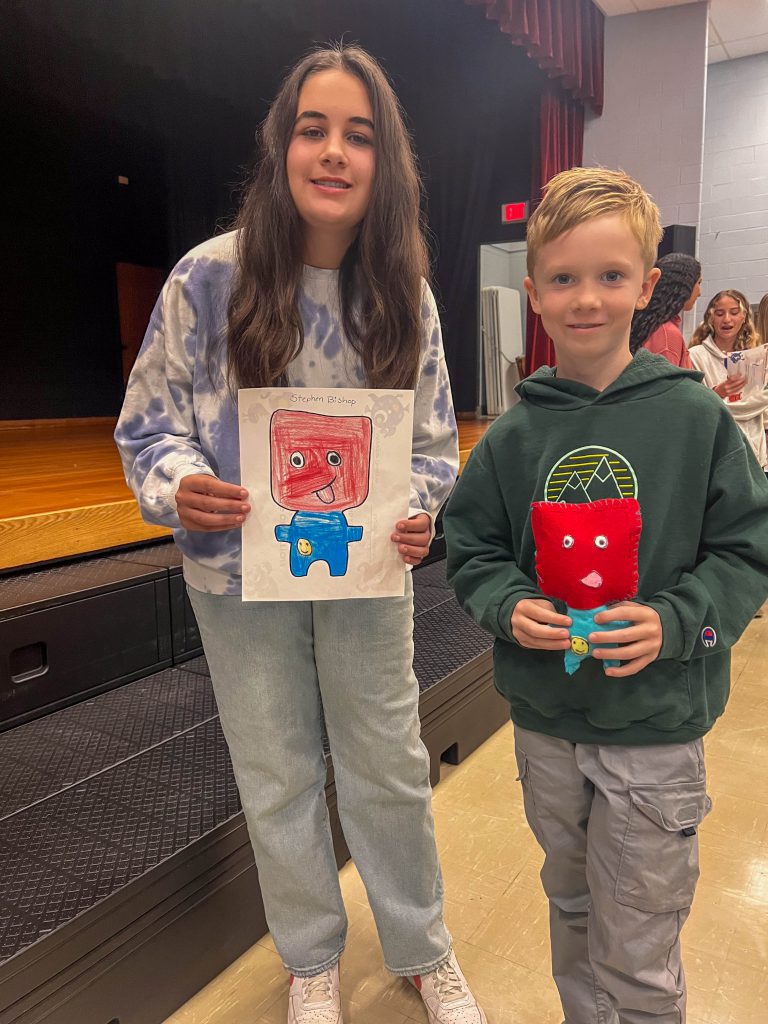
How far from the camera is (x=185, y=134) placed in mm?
6238

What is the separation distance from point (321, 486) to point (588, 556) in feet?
1.10

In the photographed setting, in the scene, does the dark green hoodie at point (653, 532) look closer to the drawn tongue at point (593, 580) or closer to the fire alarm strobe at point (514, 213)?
the drawn tongue at point (593, 580)

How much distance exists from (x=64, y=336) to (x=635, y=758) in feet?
21.9

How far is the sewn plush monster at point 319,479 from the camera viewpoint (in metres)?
0.90

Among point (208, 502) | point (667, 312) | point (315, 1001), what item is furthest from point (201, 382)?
point (667, 312)

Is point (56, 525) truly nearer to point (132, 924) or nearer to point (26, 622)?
point (26, 622)

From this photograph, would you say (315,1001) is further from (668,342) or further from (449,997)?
(668,342)

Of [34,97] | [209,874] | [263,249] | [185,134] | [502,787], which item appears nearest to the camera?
[263,249]

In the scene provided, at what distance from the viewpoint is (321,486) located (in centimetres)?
91

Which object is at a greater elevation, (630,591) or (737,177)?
(737,177)

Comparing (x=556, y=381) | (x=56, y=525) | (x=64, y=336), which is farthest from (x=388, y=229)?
(x=64, y=336)

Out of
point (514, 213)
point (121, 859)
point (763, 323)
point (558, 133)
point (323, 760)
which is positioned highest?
point (558, 133)

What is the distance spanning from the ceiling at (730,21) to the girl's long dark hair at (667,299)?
373cm

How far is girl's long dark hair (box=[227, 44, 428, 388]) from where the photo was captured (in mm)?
913
